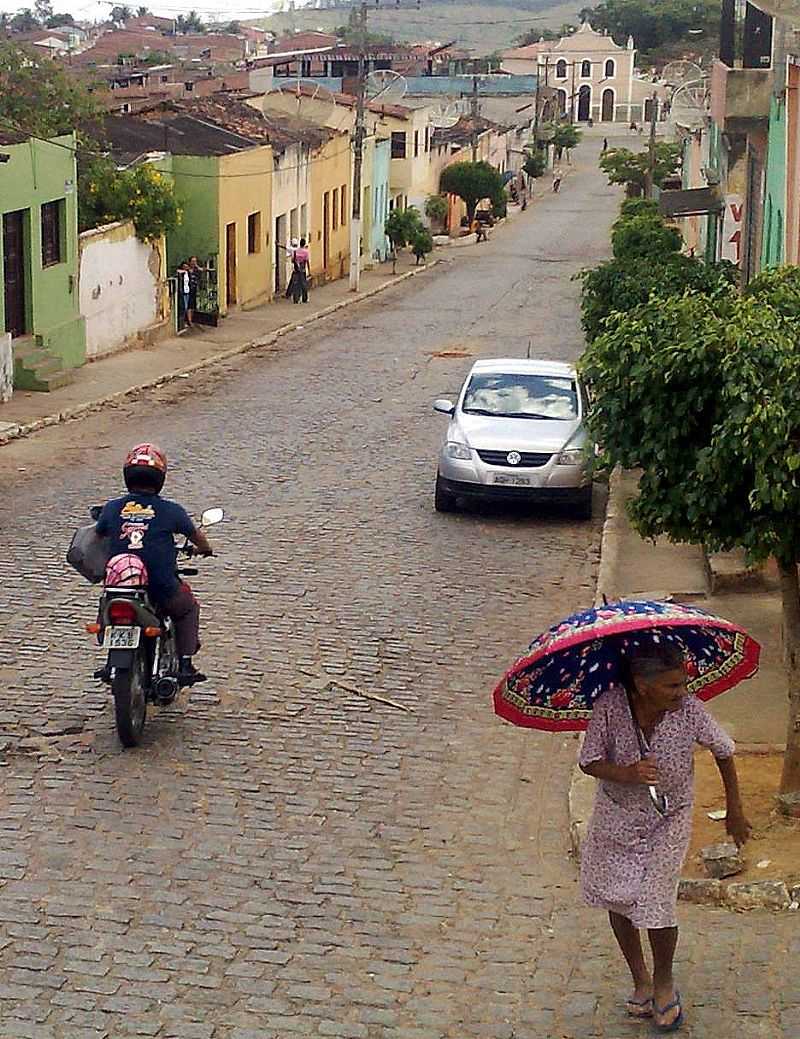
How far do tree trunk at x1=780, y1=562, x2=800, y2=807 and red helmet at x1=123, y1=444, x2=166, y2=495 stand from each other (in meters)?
3.46

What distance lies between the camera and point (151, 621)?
8859 mm

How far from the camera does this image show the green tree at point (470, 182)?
71438mm

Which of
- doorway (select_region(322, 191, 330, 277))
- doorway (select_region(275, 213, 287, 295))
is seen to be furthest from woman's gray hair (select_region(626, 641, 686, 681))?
doorway (select_region(322, 191, 330, 277))

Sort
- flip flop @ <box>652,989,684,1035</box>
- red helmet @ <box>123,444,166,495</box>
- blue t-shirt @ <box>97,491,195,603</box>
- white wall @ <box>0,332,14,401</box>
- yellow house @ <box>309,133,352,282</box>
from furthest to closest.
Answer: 1. yellow house @ <box>309,133,352,282</box>
2. white wall @ <box>0,332,14,401</box>
3. red helmet @ <box>123,444,166,495</box>
4. blue t-shirt @ <box>97,491,195,603</box>
5. flip flop @ <box>652,989,684,1035</box>

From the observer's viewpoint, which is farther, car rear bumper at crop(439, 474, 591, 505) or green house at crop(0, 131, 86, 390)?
green house at crop(0, 131, 86, 390)

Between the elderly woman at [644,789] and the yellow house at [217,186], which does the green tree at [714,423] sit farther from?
the yellow house at [217,186]

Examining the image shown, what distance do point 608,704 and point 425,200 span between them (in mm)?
64065

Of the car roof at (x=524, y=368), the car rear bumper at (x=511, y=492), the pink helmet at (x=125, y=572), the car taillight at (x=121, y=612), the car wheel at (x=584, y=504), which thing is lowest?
the car wheel at (x=584, y=504)

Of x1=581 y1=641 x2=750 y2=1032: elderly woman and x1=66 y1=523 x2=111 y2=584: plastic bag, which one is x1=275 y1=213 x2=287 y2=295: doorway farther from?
x1=581 y1=641 x2=750 y2=1032: elderly woman

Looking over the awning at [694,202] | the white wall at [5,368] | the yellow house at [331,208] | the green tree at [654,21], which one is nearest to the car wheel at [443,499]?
the white wall at [5,368]

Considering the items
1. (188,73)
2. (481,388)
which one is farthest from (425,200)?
(481,388)

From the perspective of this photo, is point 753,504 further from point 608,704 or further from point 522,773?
point 522,773

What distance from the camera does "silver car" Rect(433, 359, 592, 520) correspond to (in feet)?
53.1

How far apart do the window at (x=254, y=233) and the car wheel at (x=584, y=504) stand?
80.9ft
